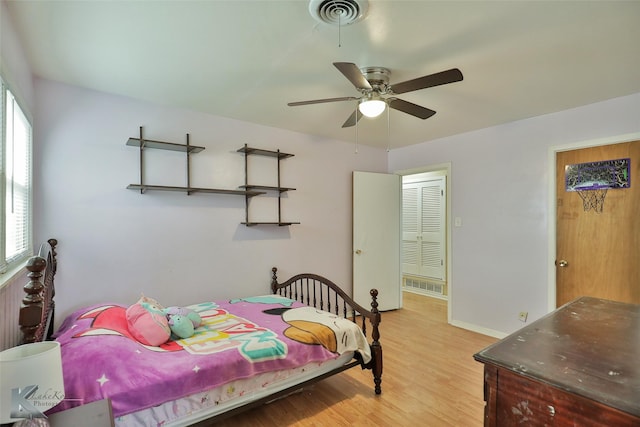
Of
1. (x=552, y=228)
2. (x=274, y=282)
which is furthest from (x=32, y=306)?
(x=552, y=228)

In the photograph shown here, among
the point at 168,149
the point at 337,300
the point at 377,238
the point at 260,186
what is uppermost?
the point at 168,149

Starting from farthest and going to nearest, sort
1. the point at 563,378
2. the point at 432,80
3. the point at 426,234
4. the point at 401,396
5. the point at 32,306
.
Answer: the point at 426,234 < the point at 401,396 < the point at 432,80 < the point at 32,306 < the point at 563,378

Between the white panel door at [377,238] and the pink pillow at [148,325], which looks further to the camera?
the white panel door at [377,238]

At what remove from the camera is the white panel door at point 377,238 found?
14.5 feet

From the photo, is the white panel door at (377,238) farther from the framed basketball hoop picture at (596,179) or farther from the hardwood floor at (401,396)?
the framed basketball hoop picture at (596,179)

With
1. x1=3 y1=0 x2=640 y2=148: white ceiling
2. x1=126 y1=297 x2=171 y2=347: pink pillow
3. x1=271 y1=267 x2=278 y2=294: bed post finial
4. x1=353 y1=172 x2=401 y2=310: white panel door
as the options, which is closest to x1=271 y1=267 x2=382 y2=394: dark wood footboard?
x1=271 y1=267 x2=278 y2=294: bed post finial

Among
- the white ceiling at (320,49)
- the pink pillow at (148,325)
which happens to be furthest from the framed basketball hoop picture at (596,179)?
the pink pillow at (148,325)

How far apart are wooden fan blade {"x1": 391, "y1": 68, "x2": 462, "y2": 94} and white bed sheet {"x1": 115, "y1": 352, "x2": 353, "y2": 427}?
1.97 meters

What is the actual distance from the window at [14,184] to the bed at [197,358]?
0.24 metres

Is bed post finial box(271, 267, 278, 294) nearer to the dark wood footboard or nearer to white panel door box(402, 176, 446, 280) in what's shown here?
the dark wood footboard

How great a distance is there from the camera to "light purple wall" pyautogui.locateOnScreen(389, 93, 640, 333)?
122 inches

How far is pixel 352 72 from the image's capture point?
1811mm

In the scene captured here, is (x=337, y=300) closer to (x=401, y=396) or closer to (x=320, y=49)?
(x=401, y=396)

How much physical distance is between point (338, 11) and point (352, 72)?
309mm
